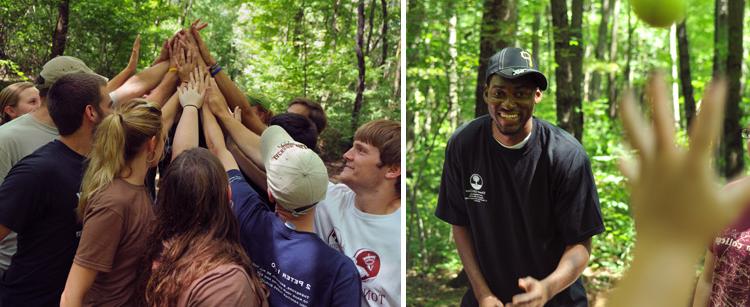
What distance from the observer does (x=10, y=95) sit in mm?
2271

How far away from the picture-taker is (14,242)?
2.12 metres

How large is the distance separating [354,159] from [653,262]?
1854mm

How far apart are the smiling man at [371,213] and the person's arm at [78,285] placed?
2.32ft

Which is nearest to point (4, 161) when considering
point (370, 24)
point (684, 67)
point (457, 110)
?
point (370, 24)

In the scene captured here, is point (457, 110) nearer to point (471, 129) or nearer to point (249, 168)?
point (471, 129)

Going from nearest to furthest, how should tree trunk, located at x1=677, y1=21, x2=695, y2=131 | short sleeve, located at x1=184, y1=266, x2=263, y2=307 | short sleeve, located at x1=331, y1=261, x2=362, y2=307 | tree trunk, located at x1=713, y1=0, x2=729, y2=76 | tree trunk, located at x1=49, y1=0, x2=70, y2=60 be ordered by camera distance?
short sleeve, located at x1=184, y1=266, x2=263, y2=307 < short sleeve, located at x1=331, y1=261, x2=362, y2=307 < tree trunk, located at x1=49, y1=0, x2=70, y2=60 < tree trunk, located at x1=677, y1=21, x2=695, y2=131 < tree trunk, located at x1=713, y1=0, x2=729, y2=76

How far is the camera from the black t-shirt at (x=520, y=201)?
7.48ft

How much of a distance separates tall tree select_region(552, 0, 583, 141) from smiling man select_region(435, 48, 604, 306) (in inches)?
80.8

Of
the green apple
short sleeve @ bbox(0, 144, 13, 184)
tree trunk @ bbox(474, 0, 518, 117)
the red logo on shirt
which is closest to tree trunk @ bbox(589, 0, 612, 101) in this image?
tree trunk @ bbox(474, 0, 518, 117)

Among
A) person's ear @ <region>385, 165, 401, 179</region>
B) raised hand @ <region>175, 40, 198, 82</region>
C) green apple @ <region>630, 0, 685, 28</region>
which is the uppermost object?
raised hand @ <region>175, 40, 198, 82</region>

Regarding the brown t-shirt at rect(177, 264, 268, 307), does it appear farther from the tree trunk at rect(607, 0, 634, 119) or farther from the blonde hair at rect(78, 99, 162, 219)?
the tree trunk at rect(607, 0, 634, 119)

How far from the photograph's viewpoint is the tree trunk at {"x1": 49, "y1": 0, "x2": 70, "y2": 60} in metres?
2.32

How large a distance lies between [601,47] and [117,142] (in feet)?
29.9

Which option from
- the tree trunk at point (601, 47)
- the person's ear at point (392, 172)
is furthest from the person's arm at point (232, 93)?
the tree trunk at point (601, 47)
